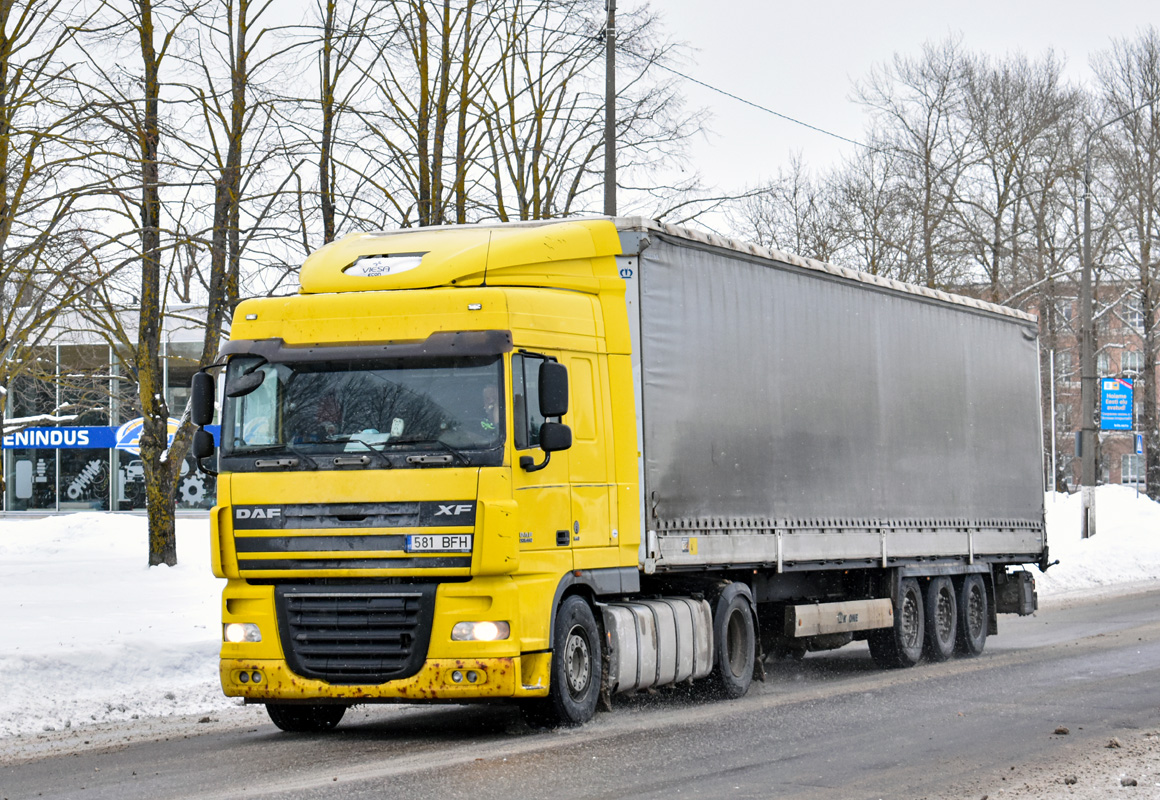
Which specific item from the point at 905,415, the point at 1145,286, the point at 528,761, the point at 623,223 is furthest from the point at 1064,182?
the point at 528,761

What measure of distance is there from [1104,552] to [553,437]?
23.0 m

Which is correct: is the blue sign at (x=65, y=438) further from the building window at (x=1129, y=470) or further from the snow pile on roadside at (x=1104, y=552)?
the building window at (x=1129, y=470)

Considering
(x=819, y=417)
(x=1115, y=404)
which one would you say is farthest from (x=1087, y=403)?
(x=819, y=417)

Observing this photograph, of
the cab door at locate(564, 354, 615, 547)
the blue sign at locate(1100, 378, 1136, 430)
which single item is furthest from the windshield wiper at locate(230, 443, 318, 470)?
the blue sign at locate(1100, 378, 1136, 430)

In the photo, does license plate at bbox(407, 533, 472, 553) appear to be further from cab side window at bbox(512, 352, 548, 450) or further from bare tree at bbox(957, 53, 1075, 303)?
bare tree at bbox(957, 53, 1075, 303)

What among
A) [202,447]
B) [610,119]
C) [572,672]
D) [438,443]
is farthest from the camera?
[610,119]

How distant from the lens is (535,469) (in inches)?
394

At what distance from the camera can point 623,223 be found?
37.9ft

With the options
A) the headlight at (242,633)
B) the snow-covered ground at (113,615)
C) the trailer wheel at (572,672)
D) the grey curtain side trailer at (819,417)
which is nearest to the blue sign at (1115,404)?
the snow-covered ground at (113,615)

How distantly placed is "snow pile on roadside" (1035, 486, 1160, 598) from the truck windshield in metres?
16.3

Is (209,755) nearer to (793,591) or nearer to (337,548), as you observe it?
(337,548)

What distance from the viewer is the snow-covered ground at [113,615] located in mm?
11633

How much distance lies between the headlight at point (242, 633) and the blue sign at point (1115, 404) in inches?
1263

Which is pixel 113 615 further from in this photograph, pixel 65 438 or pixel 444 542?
pixel 65 438
